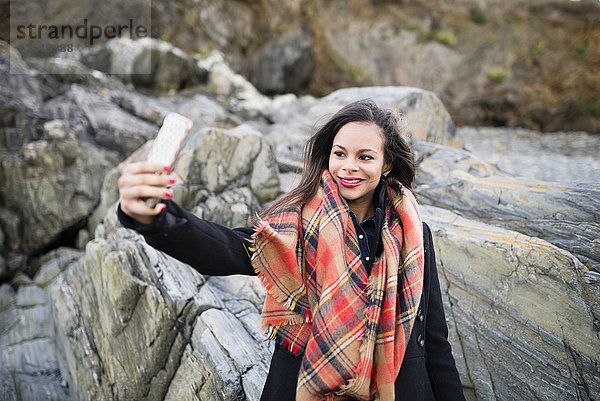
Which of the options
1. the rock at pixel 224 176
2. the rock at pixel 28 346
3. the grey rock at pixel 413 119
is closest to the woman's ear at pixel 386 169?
the rock at pixel 224 176

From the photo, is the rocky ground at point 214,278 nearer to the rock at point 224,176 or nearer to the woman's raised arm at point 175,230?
the rock at point 224,176

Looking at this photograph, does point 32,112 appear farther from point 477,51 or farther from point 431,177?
point 477,51

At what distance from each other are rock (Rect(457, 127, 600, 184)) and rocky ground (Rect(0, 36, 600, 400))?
171 mm

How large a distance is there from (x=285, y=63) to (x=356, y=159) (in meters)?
15.3

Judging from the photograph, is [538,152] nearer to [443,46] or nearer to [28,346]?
[443,46]

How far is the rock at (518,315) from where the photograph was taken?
2.90 meters

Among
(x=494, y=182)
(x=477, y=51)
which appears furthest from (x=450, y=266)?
(x=477, y=51)

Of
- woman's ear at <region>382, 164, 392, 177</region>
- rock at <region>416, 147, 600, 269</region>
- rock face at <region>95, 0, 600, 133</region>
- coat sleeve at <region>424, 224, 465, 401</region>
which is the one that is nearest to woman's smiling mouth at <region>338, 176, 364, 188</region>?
woman's ear at <region>382, 164, 392, 177</region>

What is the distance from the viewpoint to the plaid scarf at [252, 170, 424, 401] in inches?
72.0

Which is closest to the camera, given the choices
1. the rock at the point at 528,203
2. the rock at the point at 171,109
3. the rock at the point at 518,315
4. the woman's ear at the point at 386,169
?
the woman's ear at the point at 386,169

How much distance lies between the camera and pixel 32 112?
284 inches

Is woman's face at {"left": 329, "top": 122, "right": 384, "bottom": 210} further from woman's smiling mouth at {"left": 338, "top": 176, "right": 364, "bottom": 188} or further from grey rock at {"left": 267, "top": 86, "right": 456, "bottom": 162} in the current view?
grey rock at {"left": 267, "top": 86, "right": 456, "bottom": 162}

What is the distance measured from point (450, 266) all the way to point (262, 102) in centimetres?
1003

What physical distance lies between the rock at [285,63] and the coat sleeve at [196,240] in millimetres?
15294
